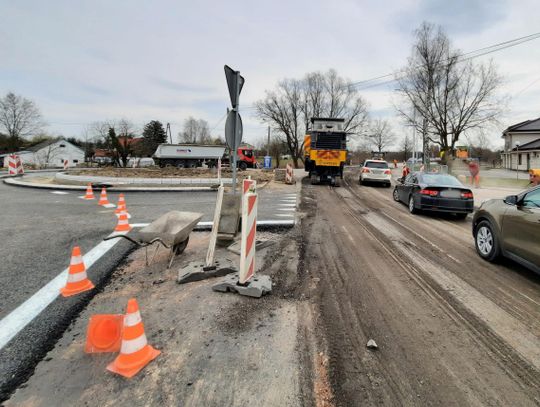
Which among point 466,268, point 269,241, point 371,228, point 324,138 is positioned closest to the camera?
point 466,268

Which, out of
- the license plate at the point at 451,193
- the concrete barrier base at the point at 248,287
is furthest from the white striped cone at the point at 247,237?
the license plate at the point at 451,193

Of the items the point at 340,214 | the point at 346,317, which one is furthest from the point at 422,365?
the point at 340,214

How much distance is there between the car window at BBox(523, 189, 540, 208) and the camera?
4.32 metres

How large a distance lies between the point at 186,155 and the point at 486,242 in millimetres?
36124

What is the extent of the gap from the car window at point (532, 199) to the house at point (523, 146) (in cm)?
4330

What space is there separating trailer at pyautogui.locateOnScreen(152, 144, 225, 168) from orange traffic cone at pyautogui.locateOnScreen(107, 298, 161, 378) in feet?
120

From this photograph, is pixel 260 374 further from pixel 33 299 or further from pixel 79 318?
pixel 33 299

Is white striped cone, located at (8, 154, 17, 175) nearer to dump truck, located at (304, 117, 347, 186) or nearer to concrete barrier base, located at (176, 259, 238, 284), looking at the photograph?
dump truck, located at (304, 117, 347, 186)

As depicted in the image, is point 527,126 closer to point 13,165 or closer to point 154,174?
point 154,174

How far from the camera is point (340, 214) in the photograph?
381 inches

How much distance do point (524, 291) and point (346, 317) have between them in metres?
2.63

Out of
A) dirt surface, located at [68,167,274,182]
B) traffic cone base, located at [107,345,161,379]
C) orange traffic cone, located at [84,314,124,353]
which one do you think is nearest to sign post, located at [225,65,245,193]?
orange traffic cone, located at [84,314,124,353]

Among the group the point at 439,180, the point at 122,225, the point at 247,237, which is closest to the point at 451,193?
the point at 439,180

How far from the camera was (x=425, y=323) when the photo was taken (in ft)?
10.7
